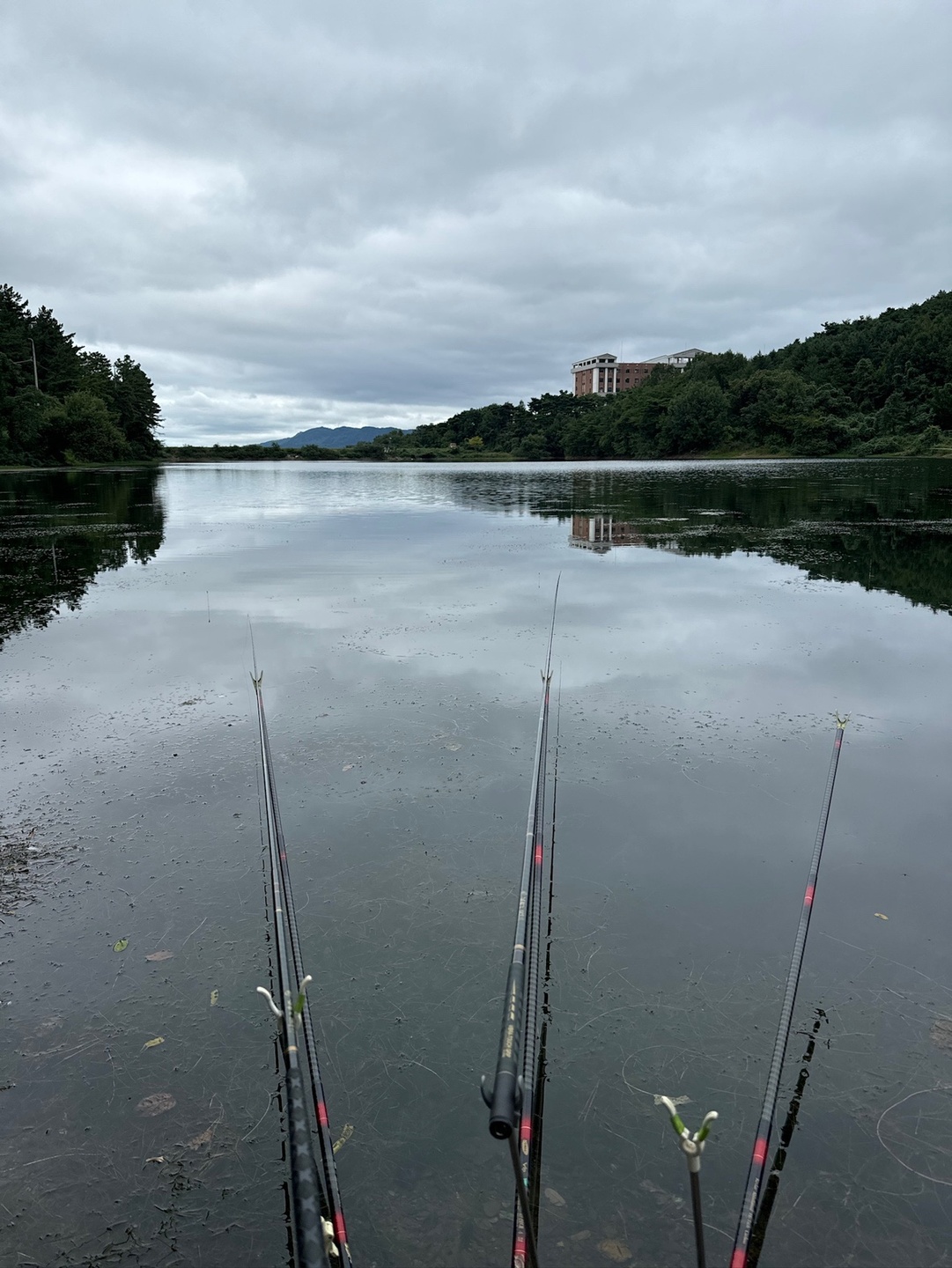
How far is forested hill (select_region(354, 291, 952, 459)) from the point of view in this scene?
11112 centimetres

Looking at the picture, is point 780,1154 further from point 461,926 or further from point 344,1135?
point 461,926

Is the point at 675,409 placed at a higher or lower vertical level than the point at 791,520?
higher

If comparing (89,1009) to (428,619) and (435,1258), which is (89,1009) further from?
(428,619)

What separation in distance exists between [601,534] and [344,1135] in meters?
22.4

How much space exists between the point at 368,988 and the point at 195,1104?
103 centimetres

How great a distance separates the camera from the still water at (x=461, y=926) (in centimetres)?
324

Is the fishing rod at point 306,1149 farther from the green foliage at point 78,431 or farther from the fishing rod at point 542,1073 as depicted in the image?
the green foliage at point 78,431

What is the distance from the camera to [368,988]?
4.37 metres

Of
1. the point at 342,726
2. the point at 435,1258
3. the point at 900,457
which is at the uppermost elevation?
the point at 900,457

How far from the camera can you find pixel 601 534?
24797 millimetres

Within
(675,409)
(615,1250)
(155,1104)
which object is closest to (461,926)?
(155,1104)

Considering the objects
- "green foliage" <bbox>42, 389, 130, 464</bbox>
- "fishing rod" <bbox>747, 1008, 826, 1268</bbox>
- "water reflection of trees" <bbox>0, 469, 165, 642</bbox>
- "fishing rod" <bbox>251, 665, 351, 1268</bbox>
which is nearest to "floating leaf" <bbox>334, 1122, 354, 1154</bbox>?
"fishing rod" <bbox>251, 665, 351, 1268</bbox>

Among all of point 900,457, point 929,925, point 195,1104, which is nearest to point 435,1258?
point 195,1104

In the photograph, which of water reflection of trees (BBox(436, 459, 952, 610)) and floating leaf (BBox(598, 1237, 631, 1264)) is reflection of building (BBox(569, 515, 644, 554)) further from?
floating leaf (BBox(598, 1237, 631, 1264))
